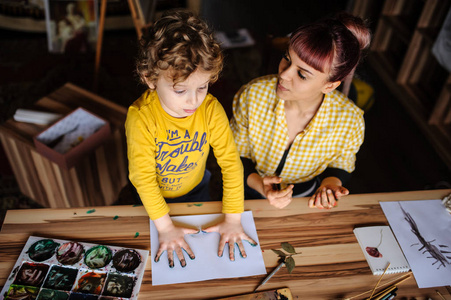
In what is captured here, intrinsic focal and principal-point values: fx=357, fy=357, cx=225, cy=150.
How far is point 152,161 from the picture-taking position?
3.24 feet

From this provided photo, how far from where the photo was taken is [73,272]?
2.87 feet

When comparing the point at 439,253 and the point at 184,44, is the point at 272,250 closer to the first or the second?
the point at 439,253

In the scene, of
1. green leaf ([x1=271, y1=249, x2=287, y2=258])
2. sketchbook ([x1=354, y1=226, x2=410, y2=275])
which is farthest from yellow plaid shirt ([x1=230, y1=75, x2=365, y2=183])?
green leaf ([x1=271, y1=249, x2=287, y2=258])

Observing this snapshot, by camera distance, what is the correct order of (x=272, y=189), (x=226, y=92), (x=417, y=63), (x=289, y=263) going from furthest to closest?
(x=417, y=63)
(x=226, y=92)
(x=272, y=189)
(x=289, y=263)

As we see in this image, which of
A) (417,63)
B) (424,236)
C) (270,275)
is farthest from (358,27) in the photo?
(417,63)

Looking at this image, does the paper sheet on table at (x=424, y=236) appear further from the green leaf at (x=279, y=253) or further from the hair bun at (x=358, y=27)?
the hair bun at (x=358, y=27)

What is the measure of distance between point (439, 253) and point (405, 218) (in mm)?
132

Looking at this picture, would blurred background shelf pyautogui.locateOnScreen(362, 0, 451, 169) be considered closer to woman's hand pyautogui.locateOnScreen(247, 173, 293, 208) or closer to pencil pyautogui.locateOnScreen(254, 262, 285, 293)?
woman's hand pyautogui.locateOnScreen(247, 173, 293, 208)

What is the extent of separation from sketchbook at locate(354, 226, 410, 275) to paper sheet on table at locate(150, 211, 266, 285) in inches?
12.2

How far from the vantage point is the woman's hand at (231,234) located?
97 centimetres

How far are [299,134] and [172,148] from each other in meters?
0.45

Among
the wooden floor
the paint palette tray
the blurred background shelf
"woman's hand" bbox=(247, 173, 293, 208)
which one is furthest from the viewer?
the blurred background shelf

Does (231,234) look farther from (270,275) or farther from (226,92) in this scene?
(226,92)

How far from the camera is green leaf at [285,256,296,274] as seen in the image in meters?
0.95
